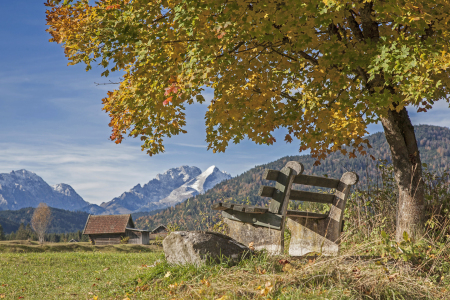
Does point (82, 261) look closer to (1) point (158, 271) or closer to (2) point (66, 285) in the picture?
(2) point (66, 285)

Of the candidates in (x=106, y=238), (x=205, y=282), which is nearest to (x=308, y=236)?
(x=205, y=282)

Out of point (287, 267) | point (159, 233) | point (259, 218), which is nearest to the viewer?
point (287, 267)

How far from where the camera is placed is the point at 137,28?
4.62 meters

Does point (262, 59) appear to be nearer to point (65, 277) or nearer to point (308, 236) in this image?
point (308, 236)

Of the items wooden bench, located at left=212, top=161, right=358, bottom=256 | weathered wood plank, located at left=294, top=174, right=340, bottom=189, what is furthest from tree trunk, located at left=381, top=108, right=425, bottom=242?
weathered wood plank, located at left=294, top=174, right=340, bottom=189

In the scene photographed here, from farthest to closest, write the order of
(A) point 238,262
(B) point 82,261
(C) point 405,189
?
(B) point 82,261 < (C) point 405,189 < (A) point 238,262

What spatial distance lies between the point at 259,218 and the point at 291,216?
81cm

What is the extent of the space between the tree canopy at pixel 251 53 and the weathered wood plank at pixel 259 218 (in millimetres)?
1539

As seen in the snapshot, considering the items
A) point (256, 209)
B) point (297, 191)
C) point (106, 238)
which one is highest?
point (297, 191)

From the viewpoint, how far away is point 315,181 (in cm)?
611

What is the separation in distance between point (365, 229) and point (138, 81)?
16.4 ft

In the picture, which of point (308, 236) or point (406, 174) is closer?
point (406, 174)

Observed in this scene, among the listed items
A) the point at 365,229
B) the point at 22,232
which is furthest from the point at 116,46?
the point at 22,232

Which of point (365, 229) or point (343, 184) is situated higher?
point (343, 184)
